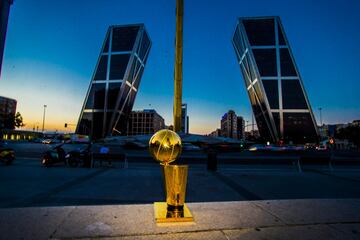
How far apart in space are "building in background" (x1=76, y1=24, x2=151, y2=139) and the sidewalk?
8269 cm

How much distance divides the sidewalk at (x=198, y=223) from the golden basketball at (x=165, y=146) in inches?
36.5

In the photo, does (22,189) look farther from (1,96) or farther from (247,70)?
(1,96)

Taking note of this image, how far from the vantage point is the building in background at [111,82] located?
8375 cm

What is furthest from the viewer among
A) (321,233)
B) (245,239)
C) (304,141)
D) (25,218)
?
(304,141)

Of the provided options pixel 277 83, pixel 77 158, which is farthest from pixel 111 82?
pixel 77 158

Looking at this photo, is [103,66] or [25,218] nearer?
[25,218]

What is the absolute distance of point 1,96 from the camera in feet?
395

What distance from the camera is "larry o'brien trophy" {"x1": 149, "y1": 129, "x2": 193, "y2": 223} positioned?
10.5ft

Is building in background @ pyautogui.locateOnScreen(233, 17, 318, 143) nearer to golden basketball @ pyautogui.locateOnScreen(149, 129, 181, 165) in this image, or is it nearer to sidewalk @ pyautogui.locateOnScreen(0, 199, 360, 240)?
sidewalk @ pyautogui.locateOnScreen(0, 199, 360, 240)

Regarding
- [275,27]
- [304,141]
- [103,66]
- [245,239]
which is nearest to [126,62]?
[103,66]

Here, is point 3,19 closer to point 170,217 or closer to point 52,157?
point 170,217

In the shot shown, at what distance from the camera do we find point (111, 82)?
84.4m

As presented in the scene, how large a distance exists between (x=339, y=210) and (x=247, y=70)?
89804 millimetres

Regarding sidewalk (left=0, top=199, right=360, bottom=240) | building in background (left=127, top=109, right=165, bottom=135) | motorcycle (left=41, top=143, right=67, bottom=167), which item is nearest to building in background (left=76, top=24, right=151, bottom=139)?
building in background (left=127, top=109, right=165, bottom=135)
